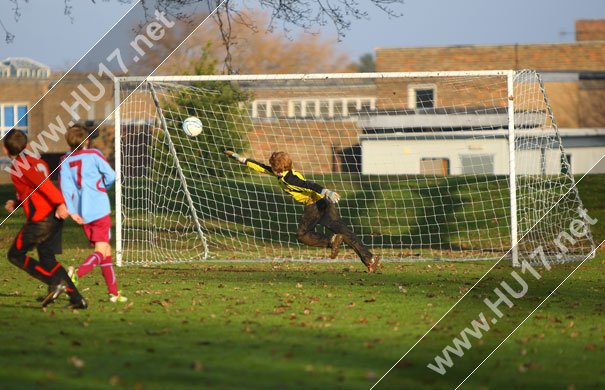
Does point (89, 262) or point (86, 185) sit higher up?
point (86, 185)

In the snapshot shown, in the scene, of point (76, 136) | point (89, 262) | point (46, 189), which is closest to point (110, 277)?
point (89, 262)

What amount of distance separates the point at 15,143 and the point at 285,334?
10.1 feet

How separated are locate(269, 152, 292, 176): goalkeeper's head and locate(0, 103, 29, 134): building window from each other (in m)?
2.85

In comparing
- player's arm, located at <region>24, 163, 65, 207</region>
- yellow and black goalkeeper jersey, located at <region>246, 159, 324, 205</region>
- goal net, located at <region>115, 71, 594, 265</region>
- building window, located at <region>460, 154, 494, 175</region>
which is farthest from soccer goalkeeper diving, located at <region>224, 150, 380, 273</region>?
building window, located at <region>460, 154, 494, 175</region>

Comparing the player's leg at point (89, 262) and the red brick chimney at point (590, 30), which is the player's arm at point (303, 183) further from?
the red brick chimney at point (590, 30)

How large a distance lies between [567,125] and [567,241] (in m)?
38.4

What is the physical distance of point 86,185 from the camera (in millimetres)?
9344

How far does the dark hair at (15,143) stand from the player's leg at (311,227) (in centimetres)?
447

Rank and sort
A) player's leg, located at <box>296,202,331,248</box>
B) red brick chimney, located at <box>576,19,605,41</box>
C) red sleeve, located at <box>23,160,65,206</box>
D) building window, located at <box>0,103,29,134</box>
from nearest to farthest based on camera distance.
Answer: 1. red sleeve, located at <box>23,160,65,206</box>
2. building window, located at <box>0,103,29,134</box>
3. player's leg, located at <box>296,202,331,248</box>
4. red brick chimney, located at <box>576,19,605,41</box>

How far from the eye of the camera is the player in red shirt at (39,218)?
900 centimetres

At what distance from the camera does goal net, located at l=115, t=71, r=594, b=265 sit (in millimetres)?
15414

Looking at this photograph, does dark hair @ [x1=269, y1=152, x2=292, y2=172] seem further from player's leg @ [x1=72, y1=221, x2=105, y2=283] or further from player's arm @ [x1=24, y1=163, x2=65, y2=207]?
player's arm @ [x1=24, y1=163, x2=65, y2=207]

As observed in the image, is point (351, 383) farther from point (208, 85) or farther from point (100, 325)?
point (208, 85)

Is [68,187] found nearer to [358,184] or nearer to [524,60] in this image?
[358,184]
